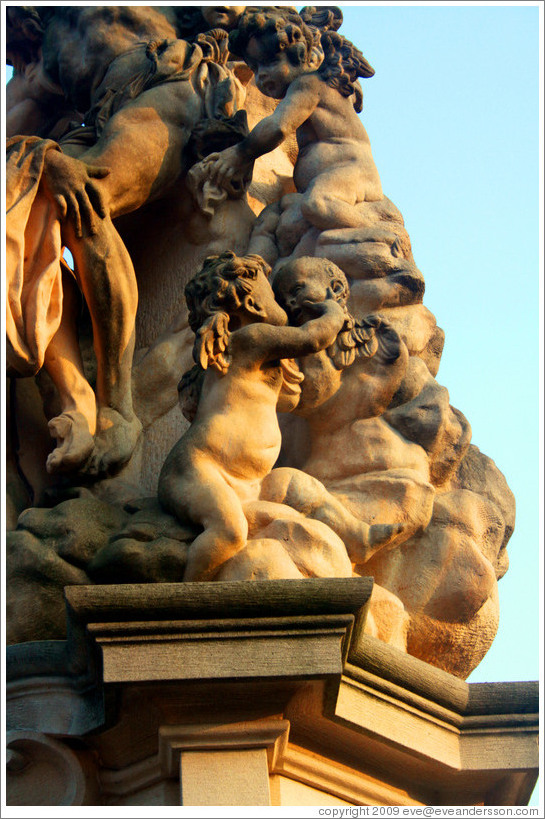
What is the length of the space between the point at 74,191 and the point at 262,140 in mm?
1044

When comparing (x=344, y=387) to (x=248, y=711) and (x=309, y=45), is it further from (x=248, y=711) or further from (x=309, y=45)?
(x=309, y=45)

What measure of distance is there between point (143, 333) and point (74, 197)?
0.85 meters

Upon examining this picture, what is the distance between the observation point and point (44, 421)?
589cm

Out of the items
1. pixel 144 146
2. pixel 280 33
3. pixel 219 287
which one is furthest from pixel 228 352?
pixel 280 33

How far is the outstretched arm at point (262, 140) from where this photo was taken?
6594 mm

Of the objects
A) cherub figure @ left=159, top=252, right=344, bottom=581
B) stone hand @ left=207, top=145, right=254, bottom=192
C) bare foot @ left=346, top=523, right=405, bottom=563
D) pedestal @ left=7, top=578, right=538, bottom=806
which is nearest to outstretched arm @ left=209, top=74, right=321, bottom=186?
stone hand @ left=207, top=145, right=254, bottom=192

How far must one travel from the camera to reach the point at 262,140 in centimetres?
660

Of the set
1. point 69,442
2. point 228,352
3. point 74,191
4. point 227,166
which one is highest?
point 227,166

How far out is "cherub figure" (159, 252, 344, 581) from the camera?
16.5 feet

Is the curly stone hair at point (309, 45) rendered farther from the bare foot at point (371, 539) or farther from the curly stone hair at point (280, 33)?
the bare foot at point (371, 539)

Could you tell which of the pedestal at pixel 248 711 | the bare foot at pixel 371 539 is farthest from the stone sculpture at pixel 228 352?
the pedestal at pixel 248 711

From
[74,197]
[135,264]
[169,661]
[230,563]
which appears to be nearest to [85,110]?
[135,264]

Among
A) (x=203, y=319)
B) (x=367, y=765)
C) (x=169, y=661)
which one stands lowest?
(x=367, y=765)

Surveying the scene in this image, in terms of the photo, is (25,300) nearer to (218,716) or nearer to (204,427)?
(204,427)
